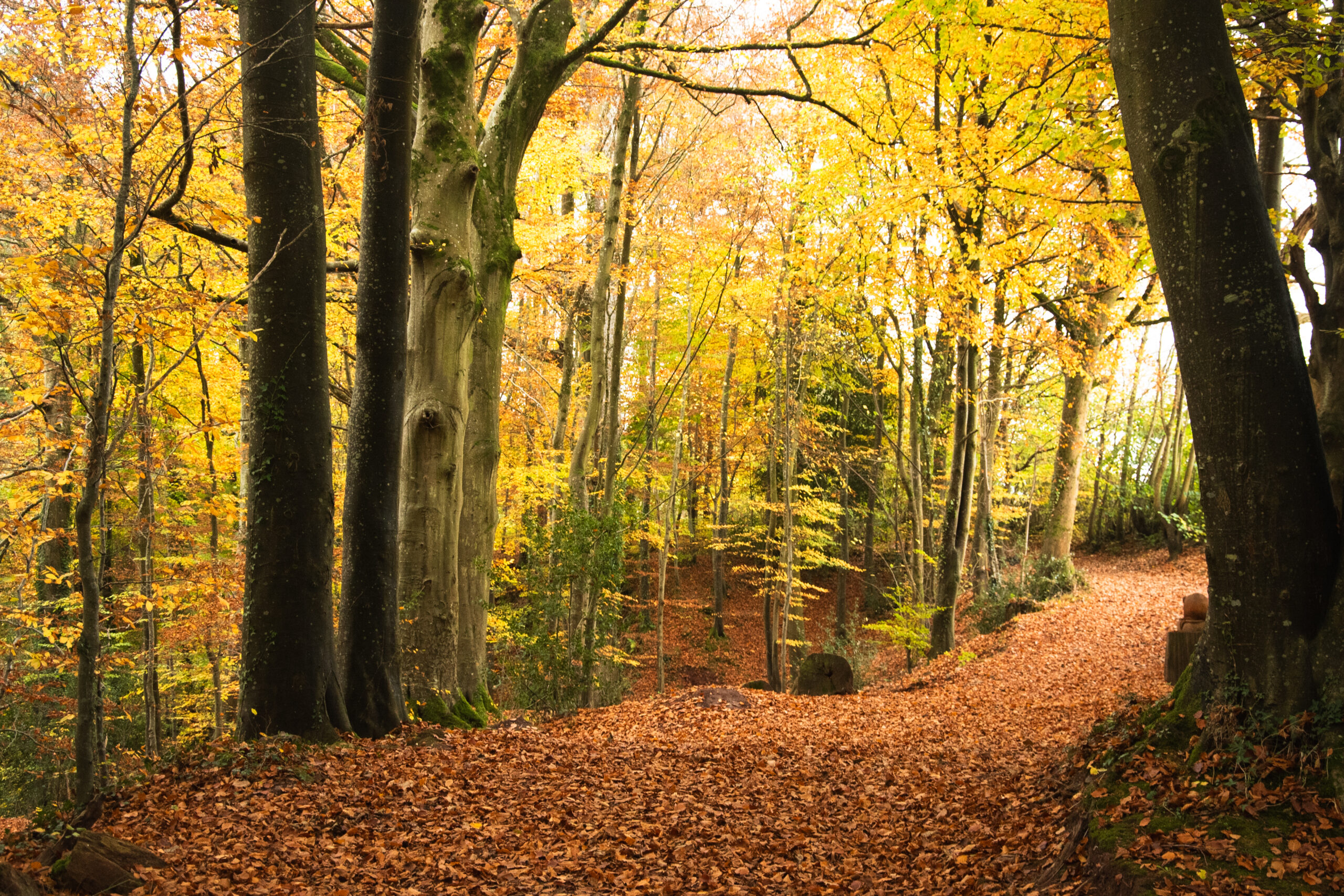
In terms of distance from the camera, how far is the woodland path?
12.1 feet

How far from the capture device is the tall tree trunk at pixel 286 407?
199 inches

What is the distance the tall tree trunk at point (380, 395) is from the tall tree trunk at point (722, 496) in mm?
12263

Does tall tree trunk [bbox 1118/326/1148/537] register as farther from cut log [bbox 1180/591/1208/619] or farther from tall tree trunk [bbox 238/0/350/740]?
tall tree trunk [bbox 238/0/350/740]

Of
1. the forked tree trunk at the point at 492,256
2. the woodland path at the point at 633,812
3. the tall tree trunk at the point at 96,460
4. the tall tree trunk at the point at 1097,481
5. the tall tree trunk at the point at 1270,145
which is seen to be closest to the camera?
the woodland path at the point at 633,812

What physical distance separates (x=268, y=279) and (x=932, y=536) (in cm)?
1425

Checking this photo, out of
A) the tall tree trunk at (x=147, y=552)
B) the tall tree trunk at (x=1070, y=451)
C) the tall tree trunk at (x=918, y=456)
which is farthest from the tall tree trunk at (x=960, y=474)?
the tall tree trunk at (x=147, y=552)

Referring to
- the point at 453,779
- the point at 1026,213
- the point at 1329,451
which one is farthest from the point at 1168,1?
the point at 1026,213

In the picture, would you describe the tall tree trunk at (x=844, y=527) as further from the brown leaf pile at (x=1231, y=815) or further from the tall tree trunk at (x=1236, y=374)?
the brown leaf pile at (x=1231, y=815)

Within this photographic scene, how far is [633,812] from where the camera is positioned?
4.95 m

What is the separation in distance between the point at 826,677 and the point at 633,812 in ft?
25.9

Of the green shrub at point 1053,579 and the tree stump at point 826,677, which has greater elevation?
the green shrub at point 1053,579

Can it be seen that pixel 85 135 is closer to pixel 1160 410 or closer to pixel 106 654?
pixel 106 654

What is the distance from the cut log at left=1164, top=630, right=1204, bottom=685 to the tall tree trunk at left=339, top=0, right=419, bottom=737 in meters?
6.58

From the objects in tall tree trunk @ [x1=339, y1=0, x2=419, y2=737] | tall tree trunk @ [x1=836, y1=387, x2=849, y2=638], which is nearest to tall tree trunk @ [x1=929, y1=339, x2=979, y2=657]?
tall tree trunk @ [x1=836, y1=387, x2=849, y2=638]
